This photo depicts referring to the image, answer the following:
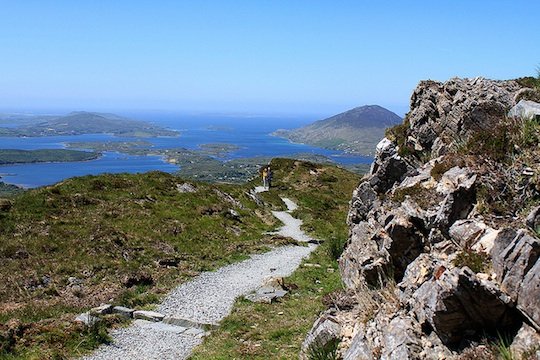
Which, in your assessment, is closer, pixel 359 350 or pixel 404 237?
pixel 359 350

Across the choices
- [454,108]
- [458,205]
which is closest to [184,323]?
[458,205]

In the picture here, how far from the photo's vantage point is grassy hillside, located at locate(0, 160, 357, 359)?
60.7 ft

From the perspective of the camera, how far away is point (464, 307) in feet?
31.0

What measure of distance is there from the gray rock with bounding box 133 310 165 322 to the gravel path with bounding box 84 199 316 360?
431 mm

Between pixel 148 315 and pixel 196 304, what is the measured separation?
2.68 meters

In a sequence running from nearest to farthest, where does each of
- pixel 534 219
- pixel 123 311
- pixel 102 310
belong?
pixel 534 219
pixel 102 310
pixel 123 311

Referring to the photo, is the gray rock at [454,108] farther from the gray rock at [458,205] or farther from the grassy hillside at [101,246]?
the grassy hillside at [101,246]

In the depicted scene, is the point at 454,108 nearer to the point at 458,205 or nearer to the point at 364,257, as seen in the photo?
the point at 458,205

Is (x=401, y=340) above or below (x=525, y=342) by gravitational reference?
below

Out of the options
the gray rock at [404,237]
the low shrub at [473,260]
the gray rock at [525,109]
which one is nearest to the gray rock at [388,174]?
the gray rock at [404,237]

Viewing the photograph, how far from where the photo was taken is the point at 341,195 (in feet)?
196

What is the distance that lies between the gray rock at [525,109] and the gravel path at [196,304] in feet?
45.2

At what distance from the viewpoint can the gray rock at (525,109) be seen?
1253 centimetres

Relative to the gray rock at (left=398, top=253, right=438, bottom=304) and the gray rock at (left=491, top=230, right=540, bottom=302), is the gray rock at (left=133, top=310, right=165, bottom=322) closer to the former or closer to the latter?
the gray rock at (left=398, top=253, right=438, bottom=304)
